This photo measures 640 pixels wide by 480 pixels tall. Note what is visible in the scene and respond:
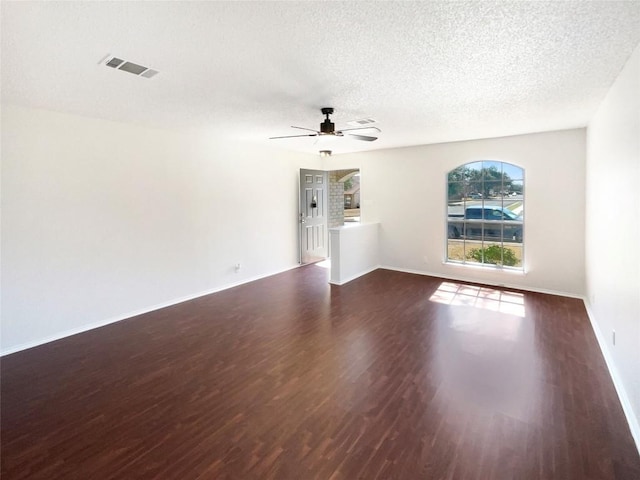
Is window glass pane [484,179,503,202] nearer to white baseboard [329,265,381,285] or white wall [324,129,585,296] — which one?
white wall [324,129,585,296]

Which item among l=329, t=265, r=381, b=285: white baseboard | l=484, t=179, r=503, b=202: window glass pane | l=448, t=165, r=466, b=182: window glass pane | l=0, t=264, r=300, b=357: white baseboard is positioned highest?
l=448, t=165, r=466, b=182: window glass pane

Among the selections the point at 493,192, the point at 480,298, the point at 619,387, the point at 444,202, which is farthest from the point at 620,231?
the point at 444,202

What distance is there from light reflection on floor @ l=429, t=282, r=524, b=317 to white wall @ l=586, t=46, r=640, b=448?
0.97 meters

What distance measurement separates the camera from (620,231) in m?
2.53

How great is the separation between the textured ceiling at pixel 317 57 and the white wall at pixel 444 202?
1240mm

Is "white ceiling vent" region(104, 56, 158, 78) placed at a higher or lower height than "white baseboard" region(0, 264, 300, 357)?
higher

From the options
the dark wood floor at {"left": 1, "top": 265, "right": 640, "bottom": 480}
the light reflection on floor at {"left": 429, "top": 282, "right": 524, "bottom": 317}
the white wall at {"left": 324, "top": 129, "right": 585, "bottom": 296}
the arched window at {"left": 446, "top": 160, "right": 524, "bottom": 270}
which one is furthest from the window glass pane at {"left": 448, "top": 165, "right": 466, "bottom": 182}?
the dark wood floor at {"left": 1, "top": 265, "right": 640, "bottom": 480}

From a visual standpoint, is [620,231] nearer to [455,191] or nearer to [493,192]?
[493,192]

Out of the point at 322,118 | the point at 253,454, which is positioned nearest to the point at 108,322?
the point at 253,454

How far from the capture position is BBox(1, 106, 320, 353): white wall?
339 cm

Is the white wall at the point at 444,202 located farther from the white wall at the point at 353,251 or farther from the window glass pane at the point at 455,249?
the white wall at the point at 353,251

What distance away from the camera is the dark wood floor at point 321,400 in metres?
1.92

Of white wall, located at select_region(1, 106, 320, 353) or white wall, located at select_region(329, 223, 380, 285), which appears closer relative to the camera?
white wall, located at select_region(1, 106, 320, 353)

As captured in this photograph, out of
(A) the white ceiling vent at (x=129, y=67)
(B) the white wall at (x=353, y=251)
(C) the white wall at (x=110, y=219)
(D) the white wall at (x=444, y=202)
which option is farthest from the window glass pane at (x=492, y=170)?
(A) the white ceiling vent at (x=129, y=67)
